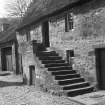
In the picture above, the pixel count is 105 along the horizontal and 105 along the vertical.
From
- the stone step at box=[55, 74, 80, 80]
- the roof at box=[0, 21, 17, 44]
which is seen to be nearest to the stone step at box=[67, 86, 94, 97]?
the stone step at box=[55, 74, 80, 80]

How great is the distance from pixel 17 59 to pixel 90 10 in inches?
476

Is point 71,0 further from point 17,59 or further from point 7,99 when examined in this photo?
point 17,59

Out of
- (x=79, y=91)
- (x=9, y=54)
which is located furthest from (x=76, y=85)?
(x=9, y=54)

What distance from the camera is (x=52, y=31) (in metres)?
14.3

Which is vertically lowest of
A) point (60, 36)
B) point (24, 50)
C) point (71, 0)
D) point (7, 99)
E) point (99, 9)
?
point (7, 99)

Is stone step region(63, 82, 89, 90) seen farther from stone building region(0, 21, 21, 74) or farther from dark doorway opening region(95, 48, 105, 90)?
stone building region(0, 21, 21, 74)

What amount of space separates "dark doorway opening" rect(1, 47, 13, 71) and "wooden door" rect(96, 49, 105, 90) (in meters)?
14.3

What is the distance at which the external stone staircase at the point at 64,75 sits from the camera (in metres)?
10.1

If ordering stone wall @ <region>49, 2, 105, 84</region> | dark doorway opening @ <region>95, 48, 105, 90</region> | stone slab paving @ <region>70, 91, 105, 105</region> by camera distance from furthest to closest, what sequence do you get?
dark doorway opening @ <region>95, 48, 105, 90</region> → stone wall @ <region>49, 2, 105, 84</region> → stone slab paving @ <region>70, 91, 105, 105</region>

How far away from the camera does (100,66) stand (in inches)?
424

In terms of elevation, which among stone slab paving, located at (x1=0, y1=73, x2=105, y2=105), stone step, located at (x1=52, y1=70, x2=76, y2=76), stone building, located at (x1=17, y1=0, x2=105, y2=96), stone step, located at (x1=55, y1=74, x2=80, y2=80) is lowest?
stone slab paving, located at (x1=0, y1=73, x2=105, y2=105)

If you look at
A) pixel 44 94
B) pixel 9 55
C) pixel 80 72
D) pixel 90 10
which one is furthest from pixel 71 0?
pixel 9 55

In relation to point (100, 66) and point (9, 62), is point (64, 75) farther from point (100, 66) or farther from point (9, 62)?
point (9, 62)

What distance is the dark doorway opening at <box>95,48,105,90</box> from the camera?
1062 centimetres
